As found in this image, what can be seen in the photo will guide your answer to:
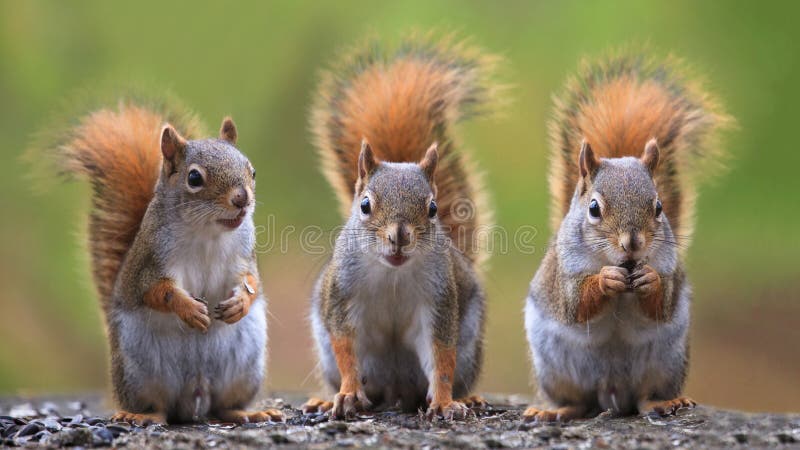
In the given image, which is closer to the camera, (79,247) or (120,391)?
(120,391)

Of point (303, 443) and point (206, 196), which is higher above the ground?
point (206, 196)

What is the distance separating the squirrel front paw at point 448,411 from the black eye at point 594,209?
86 centimetres

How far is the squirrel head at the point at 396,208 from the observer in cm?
370

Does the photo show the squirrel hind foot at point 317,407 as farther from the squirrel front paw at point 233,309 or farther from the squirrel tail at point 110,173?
the squirrel tail at point 110,173

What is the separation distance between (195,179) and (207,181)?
0.16ft

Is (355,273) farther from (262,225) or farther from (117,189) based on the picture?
(117,189)

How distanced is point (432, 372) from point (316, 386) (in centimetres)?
86

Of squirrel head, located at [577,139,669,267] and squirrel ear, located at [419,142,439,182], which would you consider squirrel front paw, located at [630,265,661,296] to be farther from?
squirrel ear, located at [419,142,439,182]

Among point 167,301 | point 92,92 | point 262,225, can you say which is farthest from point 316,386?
point 92,92

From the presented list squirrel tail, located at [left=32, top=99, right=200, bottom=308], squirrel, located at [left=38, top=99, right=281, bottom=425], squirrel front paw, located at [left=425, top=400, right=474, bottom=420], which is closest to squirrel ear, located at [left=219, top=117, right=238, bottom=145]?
squirrel, located at [left=38, top=99, right=281, bottom=425]

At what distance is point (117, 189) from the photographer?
4.18 m

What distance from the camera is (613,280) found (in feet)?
11.9

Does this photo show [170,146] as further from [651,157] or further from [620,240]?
[651,157]

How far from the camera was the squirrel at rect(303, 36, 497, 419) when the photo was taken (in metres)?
3.89
